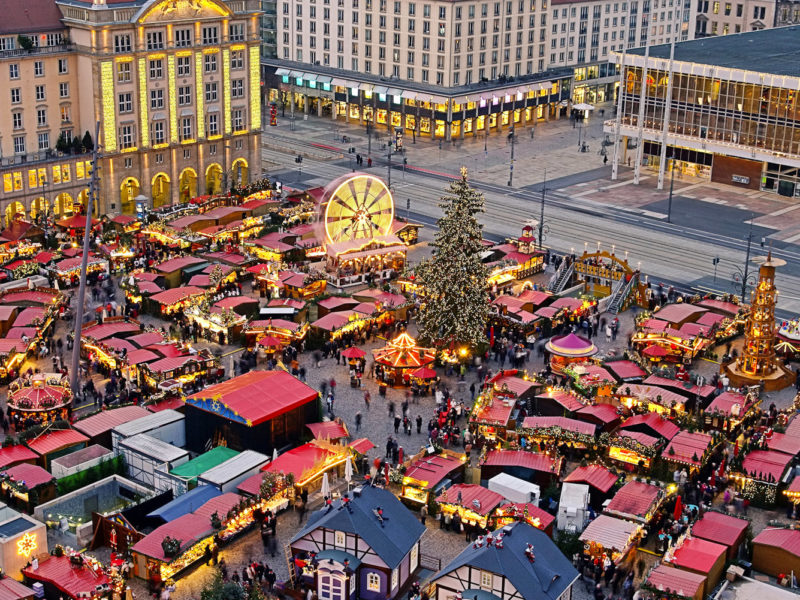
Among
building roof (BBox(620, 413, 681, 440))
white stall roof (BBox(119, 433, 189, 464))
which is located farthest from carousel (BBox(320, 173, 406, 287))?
building roof (BBox(620, 413, 681, 440))

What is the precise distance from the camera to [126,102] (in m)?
118

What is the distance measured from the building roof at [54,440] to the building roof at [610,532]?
28966 millimetres

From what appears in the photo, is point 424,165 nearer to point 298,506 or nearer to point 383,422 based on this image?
point 383,422

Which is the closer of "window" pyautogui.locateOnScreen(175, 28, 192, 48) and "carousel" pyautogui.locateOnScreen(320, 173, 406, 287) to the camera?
"carousel" pyautogui.locateOnScreen(320, 173, 406, 287)

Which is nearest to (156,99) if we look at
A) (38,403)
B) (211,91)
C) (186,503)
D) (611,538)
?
(211,91)

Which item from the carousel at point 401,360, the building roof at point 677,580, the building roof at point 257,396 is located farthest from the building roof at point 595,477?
the carousel at point 401,360

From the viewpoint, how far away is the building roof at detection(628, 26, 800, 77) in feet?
432

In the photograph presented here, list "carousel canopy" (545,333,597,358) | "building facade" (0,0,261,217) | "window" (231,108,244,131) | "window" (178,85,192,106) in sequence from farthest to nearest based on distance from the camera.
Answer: "window" (231,108,244,131) < "window" (178,85,192,106) < "building facade" (0,0,261,217) < "carousel canopy" (545,333,597,358)

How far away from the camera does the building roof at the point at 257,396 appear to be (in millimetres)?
69875

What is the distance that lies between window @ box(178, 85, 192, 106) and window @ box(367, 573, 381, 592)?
77148 mm

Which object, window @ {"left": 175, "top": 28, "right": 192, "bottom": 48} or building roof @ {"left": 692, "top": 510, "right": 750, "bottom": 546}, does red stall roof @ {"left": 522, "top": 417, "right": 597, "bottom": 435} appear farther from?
window @ {"left": 175, "top": 28, "right": 192, "bottom": 48}

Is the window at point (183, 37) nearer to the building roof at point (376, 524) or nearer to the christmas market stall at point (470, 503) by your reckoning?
the christmas market stall at point (470, 503)

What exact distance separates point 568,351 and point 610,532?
23847mm

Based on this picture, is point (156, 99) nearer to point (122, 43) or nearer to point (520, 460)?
point (122, 43)
